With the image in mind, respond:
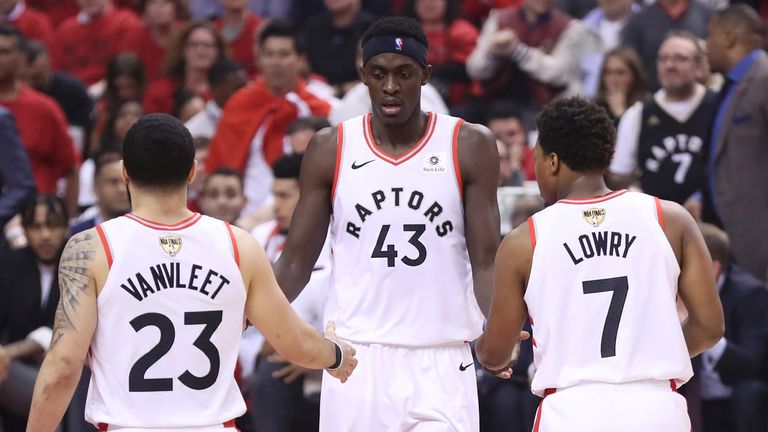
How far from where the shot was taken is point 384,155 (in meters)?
6.03

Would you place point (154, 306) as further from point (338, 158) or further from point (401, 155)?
point (401, 155)

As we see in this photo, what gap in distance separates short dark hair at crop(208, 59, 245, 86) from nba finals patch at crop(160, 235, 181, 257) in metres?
7.02

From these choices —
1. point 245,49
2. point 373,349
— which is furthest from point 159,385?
point 245,49

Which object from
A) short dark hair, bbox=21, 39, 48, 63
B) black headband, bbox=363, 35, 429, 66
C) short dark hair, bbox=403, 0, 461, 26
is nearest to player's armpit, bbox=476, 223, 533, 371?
black headband, bbox=363, 35, 429, 66

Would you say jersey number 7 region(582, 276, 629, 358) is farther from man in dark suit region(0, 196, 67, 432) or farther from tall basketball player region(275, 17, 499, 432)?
man in dark suit region(0, 196, 67, 432)

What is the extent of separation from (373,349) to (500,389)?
110 inches

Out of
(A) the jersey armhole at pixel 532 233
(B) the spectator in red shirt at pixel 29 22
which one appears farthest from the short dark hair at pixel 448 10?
(A) the jersey armhole at pixel 532 233

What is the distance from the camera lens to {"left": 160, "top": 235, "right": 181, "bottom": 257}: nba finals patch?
4832 mm

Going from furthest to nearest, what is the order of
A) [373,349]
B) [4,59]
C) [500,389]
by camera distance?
1. [4,59]
2. [500,389]
3. [373,349]

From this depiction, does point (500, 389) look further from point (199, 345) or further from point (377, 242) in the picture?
point (199, 345)

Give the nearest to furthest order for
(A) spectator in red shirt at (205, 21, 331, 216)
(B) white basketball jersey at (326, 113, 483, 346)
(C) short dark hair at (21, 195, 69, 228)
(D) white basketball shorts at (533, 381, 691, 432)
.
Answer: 1. (D) white basketball shorts at (533, 381, 691, 432)
2. (B) white basketball jersey at (326, 113, 483, 346)
3. (C) short dark hair at (21, 195, 69, 228)
4. (A) spectator in red shirt at (205, 21, 331, 216)

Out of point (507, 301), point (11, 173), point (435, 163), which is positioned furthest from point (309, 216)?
point (11, 173)

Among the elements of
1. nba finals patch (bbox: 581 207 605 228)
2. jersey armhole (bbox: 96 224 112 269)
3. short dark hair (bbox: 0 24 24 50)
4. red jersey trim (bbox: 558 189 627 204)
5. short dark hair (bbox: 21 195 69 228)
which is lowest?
jersey armhole (bbox: 96 224 112 269)

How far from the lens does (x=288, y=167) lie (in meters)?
9.30
